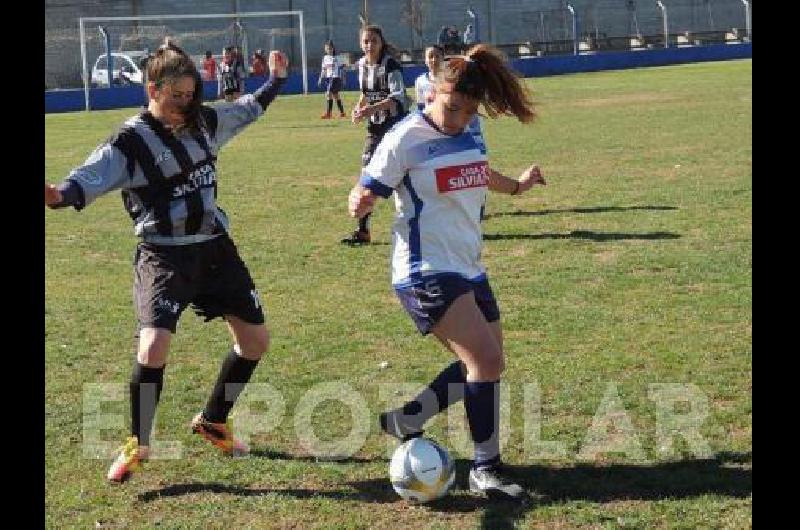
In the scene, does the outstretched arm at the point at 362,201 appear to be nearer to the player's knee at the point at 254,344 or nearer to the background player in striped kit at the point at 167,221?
the background player in striped kit at the point at 167,221

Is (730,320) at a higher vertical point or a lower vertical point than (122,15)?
lower

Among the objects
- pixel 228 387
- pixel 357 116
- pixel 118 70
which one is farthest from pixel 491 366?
pixel 118 70

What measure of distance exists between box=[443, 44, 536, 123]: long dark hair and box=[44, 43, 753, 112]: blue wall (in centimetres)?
3333

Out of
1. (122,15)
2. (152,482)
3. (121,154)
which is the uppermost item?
(122,15)

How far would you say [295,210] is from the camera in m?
14.5

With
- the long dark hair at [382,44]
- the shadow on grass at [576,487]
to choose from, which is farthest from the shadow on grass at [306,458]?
the long dark hair at [382,44]

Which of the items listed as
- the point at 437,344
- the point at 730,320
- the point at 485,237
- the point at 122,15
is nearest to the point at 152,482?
the point at 437,344

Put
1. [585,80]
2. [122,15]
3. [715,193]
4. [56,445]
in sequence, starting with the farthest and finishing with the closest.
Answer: [122,15] < [585,80] < [715,193] < [56,445]

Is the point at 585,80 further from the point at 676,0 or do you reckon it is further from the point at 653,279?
the point at 653,279

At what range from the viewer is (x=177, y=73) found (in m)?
5.61

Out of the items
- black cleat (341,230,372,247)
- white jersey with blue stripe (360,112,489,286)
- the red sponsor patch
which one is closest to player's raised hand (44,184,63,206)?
white jersey with blue stripe (360,112,489,286)

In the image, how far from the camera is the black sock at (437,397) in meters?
5.91

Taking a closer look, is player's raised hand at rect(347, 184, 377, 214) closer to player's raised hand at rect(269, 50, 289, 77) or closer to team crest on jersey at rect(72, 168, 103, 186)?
team crest on jersey at rect(72, 168, 103, 186)

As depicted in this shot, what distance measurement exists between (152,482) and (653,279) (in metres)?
5.22
